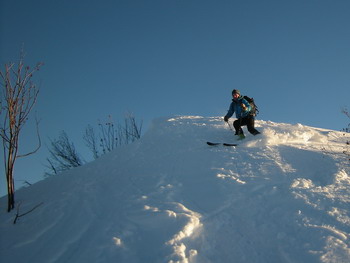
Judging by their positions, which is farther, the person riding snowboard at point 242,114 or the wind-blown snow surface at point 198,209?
the person riding snowboard at point 242,114

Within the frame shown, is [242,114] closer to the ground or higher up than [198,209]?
higher up

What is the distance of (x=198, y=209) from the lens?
4074mm

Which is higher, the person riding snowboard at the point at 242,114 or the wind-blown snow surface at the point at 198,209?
the person riding snowboard at the point at 242,114

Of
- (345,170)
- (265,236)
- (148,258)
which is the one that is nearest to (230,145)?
(345,170)

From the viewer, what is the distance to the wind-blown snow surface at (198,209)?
10.8ft

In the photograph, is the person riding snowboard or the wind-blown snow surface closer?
the wind-blown snow surface

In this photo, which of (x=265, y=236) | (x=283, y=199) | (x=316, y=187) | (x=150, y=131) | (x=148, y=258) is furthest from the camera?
(x=150, y=131)

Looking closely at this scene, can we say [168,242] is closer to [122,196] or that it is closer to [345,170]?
[122,196]

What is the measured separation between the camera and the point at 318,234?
3.32 meters

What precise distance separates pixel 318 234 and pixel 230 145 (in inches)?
138

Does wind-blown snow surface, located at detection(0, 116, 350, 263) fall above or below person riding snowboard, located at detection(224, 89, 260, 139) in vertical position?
below

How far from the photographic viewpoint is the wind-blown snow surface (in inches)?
129

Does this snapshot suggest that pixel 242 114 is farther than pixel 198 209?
Yes

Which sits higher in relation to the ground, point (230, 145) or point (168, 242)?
point (230, 145)
